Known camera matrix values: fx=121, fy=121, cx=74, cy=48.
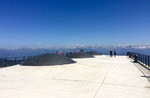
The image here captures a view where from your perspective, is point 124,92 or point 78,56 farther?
point 78,56

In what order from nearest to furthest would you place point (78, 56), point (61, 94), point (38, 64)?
point (61, 94)
point (38, 64)
point (78, 56)

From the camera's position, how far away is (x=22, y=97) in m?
5.16

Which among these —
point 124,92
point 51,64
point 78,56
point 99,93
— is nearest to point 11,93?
point 99,93

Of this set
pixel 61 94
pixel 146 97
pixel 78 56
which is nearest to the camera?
pixel 146 97

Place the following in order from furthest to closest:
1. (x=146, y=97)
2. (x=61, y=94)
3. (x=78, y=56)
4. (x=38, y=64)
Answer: (x=78, y=56), (x=38, y=64), (x=61, y=94), (x=146, y=97)

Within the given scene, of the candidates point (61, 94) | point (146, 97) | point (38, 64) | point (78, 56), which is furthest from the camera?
point (78, 56)

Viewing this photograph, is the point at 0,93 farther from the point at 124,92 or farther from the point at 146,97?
the point at 146,97

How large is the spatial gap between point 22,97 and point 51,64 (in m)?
9.95

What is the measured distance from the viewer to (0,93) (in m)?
5.68

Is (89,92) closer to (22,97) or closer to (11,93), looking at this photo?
(22,97)

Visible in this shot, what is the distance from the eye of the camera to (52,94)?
5496 millimetres

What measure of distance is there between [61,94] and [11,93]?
235cm

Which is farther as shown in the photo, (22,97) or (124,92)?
(124,92)

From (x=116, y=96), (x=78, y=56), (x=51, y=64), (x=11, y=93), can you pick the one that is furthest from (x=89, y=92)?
(x=78, y=56)
